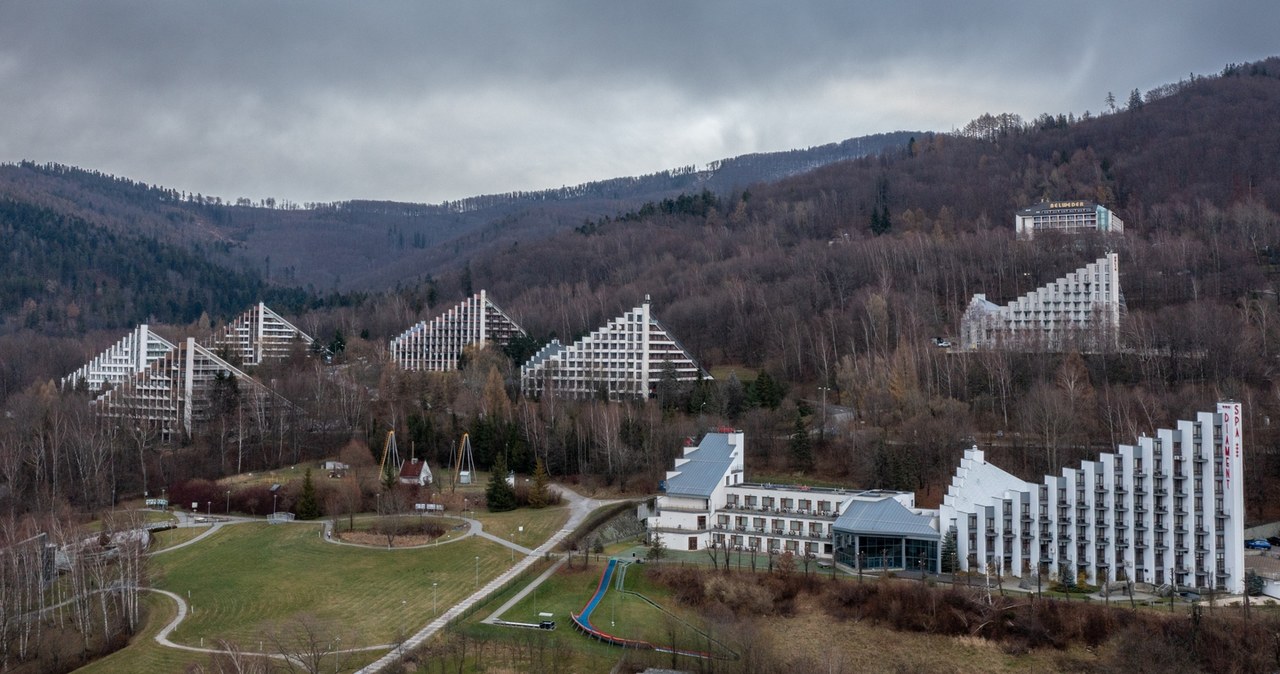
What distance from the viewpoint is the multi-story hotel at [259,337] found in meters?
80.1

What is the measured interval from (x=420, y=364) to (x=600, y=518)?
Result: 33187 mm

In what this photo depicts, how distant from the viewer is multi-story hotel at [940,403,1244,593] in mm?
35375

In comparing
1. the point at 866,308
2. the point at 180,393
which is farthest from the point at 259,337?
the point at 866,308

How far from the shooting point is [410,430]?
190 feet

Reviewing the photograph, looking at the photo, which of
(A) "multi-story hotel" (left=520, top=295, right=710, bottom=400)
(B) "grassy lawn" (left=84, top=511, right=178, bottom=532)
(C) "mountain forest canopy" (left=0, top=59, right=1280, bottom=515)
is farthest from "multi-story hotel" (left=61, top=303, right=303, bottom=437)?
(A) "multi-story hotel" (left=520, top=295, right=710, bottom=400)

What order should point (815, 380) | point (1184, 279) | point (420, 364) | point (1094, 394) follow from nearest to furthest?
point (1094, 394) → point (815, 380) → point (1184, 279) → point (420, 364)

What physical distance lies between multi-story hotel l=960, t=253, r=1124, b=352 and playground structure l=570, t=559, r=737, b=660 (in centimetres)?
3223

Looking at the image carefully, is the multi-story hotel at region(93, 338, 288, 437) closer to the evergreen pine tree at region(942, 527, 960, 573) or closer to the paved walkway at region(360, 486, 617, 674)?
the paved walkway at region(360, 486, 617, 674)

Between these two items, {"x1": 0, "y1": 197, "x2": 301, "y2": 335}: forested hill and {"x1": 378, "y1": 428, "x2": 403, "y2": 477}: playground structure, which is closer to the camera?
{"x1": 378, "y1": 428, "x2": 403, "y2": 477}: playground structure

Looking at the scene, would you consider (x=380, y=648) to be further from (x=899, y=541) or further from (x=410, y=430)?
(x=410, y=430)

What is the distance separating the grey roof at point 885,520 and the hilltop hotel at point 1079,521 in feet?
0.15

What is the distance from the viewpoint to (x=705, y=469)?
4609 centimetres

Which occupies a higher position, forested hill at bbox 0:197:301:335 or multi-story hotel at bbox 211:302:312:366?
forested hill at bbox 0:197:301:335

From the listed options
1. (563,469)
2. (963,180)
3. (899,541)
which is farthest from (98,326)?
(899,541)
